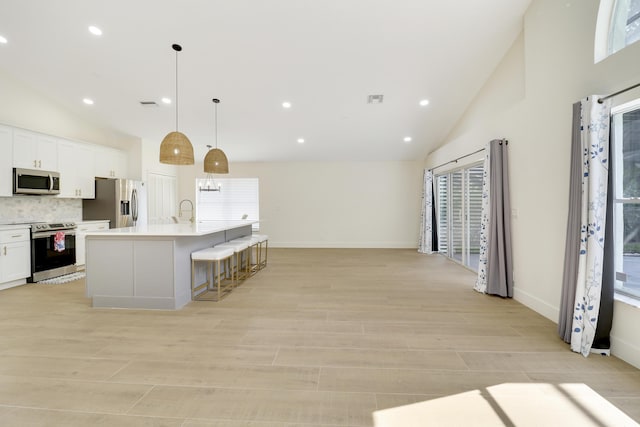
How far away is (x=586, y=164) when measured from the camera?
7.71 feet

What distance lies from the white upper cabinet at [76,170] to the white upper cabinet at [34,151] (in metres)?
0.12

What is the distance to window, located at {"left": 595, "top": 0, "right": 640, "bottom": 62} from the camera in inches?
92.8

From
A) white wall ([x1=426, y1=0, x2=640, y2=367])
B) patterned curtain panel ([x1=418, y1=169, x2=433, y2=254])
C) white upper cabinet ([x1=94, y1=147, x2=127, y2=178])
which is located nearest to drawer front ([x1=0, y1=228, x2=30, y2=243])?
white upper cabinet ([x1=94, y1=147, x2=127, y2=178])

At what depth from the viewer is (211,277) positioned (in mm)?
4148

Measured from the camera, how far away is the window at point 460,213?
5.23 m

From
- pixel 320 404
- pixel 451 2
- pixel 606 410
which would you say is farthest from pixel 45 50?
pixel 606 410

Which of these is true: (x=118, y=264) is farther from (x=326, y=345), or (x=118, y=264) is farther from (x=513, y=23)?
(x=513, y=23)

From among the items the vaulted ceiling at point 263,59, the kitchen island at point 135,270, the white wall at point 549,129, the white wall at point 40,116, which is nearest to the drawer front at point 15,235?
the white wall at point 40,116

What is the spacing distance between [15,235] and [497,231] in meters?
6.68

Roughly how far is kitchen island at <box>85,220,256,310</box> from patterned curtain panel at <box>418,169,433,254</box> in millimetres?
5389

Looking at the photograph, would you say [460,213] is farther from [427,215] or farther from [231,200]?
[231,200]

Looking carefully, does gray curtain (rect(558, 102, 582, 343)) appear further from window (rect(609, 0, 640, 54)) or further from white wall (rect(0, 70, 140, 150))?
white wall (rect(0, 70, 140, 150))

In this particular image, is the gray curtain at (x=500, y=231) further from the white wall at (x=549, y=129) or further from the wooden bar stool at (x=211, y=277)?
the wooden bar stool at (x=211, y=277)

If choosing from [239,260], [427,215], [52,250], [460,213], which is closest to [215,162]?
[239,260]
